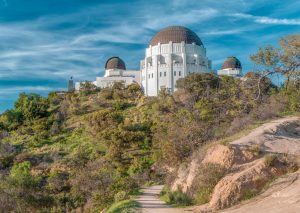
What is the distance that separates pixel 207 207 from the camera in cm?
1249

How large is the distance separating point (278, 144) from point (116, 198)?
6896 mm

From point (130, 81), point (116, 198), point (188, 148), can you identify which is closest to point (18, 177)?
point (116, 198)

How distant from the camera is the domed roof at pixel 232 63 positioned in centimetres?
6391

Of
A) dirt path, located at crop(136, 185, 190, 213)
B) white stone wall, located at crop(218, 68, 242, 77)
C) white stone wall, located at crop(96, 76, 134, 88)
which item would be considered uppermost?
white stone wall, located at crop(218, 68, 242, 77)

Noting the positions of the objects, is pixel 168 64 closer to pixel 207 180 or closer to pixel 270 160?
pixel 207 180

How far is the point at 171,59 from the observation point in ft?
185

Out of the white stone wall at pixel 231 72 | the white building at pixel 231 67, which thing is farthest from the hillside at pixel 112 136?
the white building at pixel 231 67

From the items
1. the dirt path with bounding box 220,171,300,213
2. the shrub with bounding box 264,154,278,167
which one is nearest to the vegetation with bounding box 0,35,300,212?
the shrub with bounding box 264,154,278,167

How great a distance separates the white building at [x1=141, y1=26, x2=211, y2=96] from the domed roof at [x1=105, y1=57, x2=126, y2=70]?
5401 mm

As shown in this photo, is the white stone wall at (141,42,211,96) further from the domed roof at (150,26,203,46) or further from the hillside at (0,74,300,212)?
the hillside at (0,74,300,212)

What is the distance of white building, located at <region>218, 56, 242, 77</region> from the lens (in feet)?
206

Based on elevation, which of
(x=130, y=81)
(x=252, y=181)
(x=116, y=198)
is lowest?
(x=116, y=198)

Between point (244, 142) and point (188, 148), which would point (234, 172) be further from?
point (188, 148)

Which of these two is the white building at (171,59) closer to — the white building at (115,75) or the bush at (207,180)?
the white building at (115,75)
